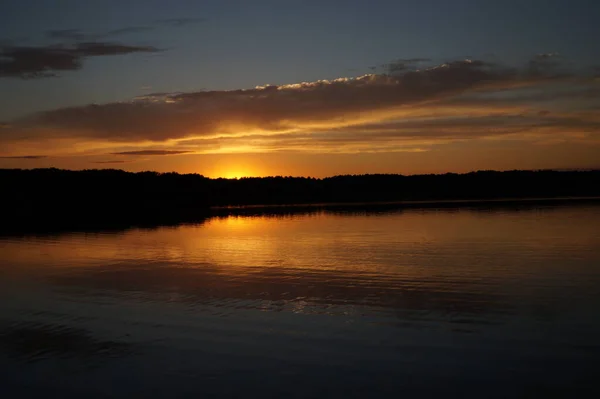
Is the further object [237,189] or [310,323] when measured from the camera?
[237,189]

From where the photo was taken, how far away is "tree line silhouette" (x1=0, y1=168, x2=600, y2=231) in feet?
303

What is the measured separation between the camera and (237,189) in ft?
417

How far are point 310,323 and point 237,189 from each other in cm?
11375

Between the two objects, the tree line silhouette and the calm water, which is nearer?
the calm water

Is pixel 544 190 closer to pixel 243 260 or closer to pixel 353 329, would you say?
pixel 243 260

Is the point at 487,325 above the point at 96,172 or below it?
below

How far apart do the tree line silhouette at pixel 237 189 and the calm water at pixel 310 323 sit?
6670 cm

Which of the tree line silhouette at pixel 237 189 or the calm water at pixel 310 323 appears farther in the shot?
the tree line silhouette at pixel 237 189

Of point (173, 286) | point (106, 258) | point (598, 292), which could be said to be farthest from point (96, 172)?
point (598, 292)

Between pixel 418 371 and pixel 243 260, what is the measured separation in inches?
647

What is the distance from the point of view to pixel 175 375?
10.8 m

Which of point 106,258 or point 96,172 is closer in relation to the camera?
point 106,258

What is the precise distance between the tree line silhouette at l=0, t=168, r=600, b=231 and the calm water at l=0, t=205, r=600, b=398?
6670 cm

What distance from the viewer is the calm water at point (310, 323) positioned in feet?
33.7
